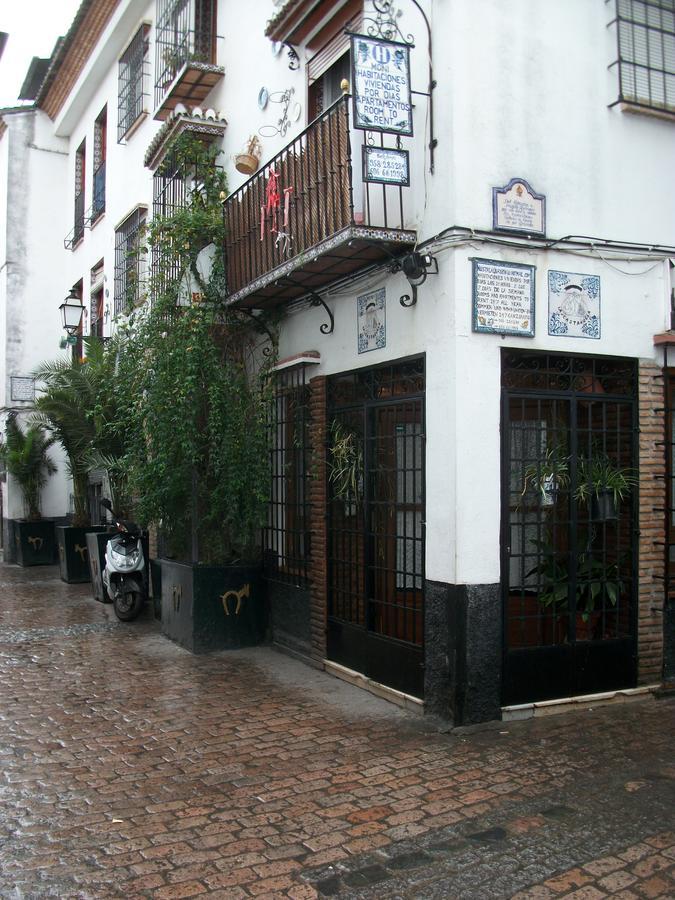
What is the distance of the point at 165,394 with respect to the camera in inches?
320

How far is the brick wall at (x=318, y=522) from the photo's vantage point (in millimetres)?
7523

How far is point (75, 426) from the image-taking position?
12484 millimetres

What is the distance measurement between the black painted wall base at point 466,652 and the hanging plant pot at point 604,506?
1.14 meters

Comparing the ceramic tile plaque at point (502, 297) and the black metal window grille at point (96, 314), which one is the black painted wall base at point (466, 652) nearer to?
the ceramic tile plaque at point (502, 297)

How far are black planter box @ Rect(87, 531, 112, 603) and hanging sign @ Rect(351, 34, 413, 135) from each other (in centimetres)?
766

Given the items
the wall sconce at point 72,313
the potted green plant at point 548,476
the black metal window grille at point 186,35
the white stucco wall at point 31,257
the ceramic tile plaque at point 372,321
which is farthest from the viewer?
the white stucco wall at point 31,257

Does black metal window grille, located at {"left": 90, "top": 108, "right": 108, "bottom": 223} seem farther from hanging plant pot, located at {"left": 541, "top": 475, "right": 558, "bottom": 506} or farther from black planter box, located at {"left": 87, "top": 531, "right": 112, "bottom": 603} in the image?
hanging plant pot, located at {"left": 541, "top": 475, "right": 558, "bottom": 506}

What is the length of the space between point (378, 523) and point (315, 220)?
98.8 inches

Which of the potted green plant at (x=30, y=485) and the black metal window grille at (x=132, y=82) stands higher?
the black metal window grille at (x=132, y=82)

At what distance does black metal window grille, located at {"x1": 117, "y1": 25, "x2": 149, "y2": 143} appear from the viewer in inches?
496

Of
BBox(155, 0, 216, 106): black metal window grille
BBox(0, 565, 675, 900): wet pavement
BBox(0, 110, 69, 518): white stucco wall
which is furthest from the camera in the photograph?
BBox(0, 110, 69, 518): white stucco wall

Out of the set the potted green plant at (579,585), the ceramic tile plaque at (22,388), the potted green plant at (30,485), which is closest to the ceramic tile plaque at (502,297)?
the potted green plant at (579,585)

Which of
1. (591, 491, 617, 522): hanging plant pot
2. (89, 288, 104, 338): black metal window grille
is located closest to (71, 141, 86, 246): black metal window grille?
(89, 288, 104, 338): black metal window grille

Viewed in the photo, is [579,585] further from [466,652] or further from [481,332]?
[481,332]
